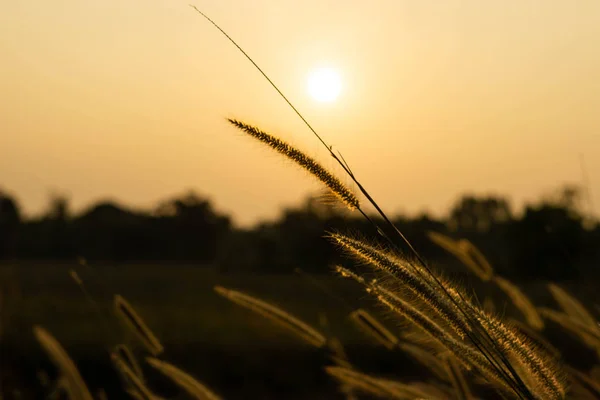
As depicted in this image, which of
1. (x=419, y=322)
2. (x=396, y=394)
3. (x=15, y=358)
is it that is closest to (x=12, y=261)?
(x=396, y=394)

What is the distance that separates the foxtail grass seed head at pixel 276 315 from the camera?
1919 millimetres

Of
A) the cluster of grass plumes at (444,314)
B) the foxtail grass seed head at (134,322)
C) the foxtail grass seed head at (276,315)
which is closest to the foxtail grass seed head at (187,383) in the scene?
the foxtail grass seed head at (134,322)

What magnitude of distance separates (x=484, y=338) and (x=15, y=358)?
1357cm

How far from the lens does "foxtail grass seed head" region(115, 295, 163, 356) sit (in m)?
1.88

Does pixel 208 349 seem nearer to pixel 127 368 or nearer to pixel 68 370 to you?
pixel 127 368

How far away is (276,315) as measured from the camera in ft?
6.41

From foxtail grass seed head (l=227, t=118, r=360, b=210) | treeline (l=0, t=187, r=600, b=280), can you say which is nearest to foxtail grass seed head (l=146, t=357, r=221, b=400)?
foxtail grass seed head (l=227, t=118, r=360, b=210)

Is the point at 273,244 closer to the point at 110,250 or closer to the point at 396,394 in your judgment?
the point at 110,250

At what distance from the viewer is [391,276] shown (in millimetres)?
1156

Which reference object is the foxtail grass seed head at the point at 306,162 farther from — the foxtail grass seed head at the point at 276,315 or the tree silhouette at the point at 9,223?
the tree silhouette at the point at 9,223

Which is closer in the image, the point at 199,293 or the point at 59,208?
the point at 199,293

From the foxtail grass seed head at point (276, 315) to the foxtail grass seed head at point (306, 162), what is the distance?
723mm

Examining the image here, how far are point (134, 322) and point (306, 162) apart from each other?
2.88ft

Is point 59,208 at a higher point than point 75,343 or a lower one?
lower
